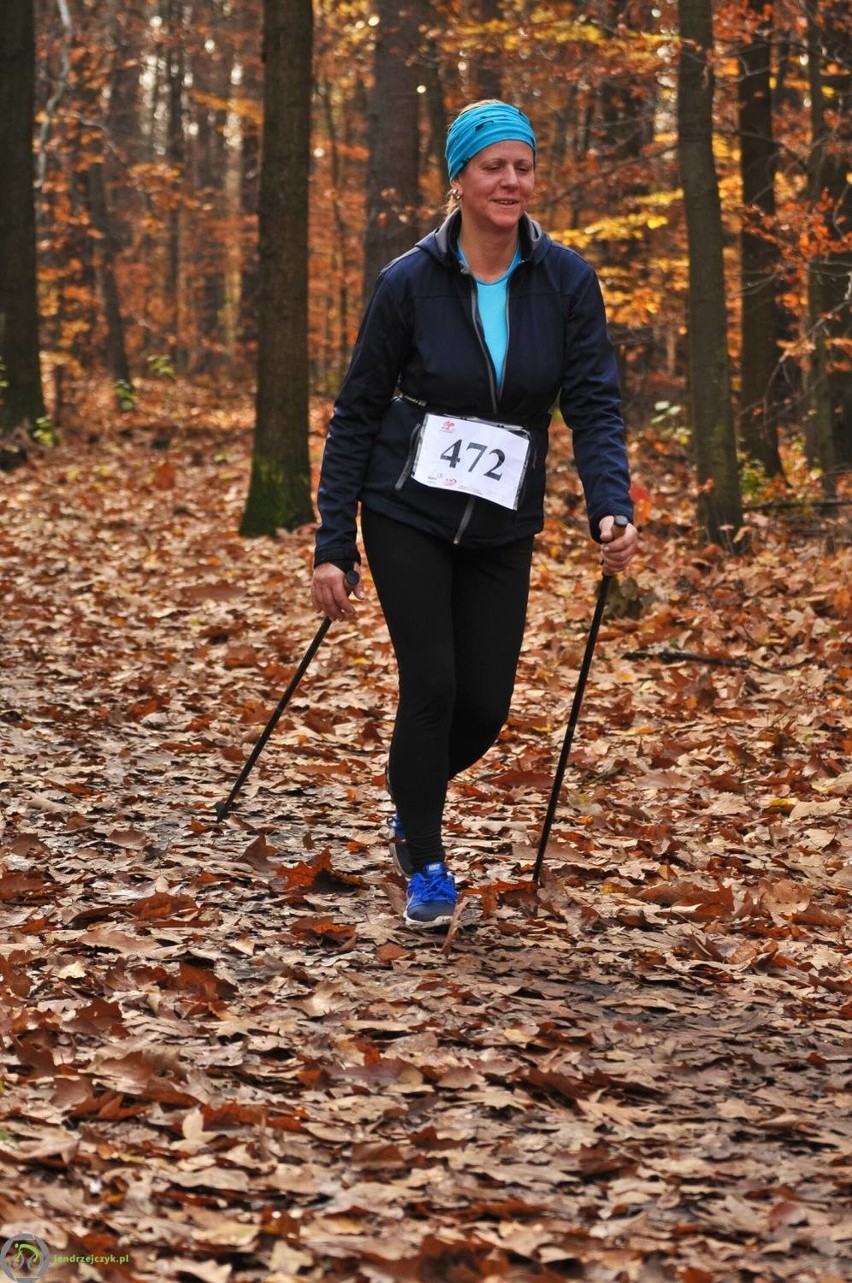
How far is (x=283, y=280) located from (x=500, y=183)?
28.1 ft

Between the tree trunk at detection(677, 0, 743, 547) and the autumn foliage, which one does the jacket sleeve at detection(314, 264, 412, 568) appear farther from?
the autumn foliage

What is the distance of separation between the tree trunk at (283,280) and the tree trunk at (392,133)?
9.46ft

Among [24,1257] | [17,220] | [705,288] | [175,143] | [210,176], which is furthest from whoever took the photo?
[210,176]

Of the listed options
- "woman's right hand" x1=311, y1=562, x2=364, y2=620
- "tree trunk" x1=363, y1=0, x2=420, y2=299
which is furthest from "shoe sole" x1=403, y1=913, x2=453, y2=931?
"tree trunk" x1=363, y1=0, x2=420, y2=299

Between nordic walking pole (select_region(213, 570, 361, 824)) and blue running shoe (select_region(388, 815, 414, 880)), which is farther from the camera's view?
nordic walking pole (select_region(213, 570, 361, 824))

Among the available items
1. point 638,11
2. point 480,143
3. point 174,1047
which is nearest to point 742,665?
point 480,143

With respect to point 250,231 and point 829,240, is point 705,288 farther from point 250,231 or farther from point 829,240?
point 250,231

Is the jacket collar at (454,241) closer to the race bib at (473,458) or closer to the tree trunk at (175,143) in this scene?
the race bib at (473,458)

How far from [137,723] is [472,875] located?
2.73 meters

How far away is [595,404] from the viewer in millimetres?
4605

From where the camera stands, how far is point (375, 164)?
1585 cm

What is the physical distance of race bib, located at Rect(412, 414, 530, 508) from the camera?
4410mm

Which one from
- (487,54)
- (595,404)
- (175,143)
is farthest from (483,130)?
(175,143)

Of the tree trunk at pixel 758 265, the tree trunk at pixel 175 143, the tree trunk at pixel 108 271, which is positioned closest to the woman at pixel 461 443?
the tree trunk at pixel 758 265
